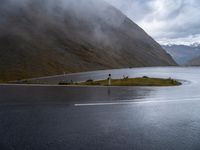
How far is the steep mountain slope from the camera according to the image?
338ft

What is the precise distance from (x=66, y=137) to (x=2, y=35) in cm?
11635

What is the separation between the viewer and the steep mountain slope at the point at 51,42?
10300 cm

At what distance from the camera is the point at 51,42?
139625 mm

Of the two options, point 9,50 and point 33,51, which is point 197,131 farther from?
point 33,51

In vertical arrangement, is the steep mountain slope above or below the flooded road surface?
above

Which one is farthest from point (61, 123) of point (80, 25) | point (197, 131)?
point (80, 25)

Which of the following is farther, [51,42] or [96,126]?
[51,42]

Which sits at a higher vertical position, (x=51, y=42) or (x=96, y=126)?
(x=51, y=42)

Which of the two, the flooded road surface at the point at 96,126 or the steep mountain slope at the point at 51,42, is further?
the steep mountain slope at the point at 51,42

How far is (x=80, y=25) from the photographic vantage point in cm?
18062

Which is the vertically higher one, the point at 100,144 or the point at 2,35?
the point at 2,35

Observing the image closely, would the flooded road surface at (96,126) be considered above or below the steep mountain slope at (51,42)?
below

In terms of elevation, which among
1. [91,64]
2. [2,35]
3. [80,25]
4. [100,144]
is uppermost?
[80,25]

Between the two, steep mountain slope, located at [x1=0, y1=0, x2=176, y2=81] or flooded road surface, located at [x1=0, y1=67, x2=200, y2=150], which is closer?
flooded road surface, located at [x1=0, y1=67, x2=200, y2=150]
